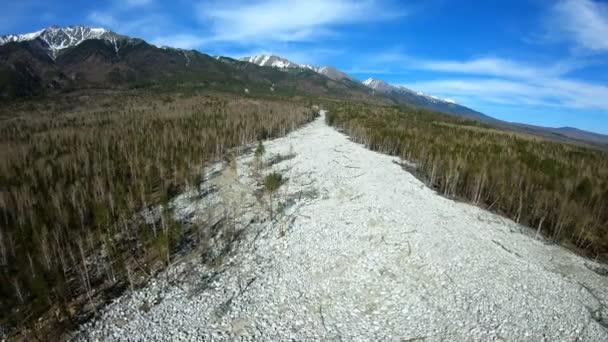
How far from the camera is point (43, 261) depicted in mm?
8711

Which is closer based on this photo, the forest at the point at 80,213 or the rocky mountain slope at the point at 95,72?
the forest at the point at 80,213

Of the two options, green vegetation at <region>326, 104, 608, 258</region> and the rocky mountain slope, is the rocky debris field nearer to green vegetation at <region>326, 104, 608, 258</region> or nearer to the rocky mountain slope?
green vegetation at <region>326, 104, 608, 258</region>

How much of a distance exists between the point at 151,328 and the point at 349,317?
4.53 m

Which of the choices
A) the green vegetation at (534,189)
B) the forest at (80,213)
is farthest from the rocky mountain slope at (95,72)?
the green vegetation at (534,189)

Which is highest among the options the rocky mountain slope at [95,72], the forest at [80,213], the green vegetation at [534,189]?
the rocky mountain slope at [95,72]

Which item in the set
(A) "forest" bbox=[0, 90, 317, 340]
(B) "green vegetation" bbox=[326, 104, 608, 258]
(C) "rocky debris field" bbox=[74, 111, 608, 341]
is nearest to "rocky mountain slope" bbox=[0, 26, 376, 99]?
(A) "forest" bbox=[0, 90, 317, 340]

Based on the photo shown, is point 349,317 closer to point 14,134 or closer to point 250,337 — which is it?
point 250,337

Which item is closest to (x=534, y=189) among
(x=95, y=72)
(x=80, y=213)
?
(x=80, y=213)

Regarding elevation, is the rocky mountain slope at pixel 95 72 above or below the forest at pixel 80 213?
above

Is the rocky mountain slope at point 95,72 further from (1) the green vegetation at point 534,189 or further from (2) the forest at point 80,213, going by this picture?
(1) the green vegetation at point 534,189

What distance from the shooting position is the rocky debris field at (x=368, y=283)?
270 inches

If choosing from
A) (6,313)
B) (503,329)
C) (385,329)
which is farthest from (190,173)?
(503,329)

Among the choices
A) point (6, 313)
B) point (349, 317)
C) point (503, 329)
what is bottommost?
point (6, 313)

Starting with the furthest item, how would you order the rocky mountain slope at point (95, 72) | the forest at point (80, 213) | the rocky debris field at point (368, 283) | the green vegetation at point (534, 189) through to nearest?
1. the rocky mountain slope at point (95, 72)
2. the green vegetation at point (534, 189)
3. the forest at point (80, 213)
4. the rocky debris field at point (368, 283)
